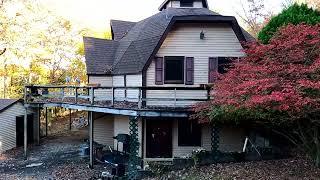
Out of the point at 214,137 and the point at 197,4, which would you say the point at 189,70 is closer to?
the point at 214,137

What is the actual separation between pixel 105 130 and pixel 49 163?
169 inches

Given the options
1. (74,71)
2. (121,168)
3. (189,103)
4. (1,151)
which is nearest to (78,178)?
(121,168)

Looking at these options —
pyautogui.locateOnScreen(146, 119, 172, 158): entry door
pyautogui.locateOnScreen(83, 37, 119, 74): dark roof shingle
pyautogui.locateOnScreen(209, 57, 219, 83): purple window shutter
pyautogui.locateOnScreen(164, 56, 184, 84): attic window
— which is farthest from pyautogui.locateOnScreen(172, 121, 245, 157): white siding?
pyautogui.locateOnScreen(83, 37, 119, 74): dark roof shingle

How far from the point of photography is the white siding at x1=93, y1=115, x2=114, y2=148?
23500 mm

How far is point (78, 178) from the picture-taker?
17.5 metres

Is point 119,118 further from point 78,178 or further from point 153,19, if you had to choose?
point 153,19

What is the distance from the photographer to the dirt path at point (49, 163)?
18.1 meters

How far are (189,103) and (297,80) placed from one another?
303 inches

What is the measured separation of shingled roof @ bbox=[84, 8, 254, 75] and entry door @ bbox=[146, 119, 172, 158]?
2.94 metres

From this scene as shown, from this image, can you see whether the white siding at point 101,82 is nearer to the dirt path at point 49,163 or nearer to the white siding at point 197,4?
the dirt path at point 49,163

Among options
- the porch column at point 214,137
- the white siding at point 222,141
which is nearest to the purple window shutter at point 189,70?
the white siding at point 222,141

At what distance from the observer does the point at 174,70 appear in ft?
64.3

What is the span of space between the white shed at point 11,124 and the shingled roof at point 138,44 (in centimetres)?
634

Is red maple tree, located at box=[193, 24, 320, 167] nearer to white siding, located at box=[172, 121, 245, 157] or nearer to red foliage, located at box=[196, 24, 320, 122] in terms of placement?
red foliage, located at box=[196, 24, 320, 122]
